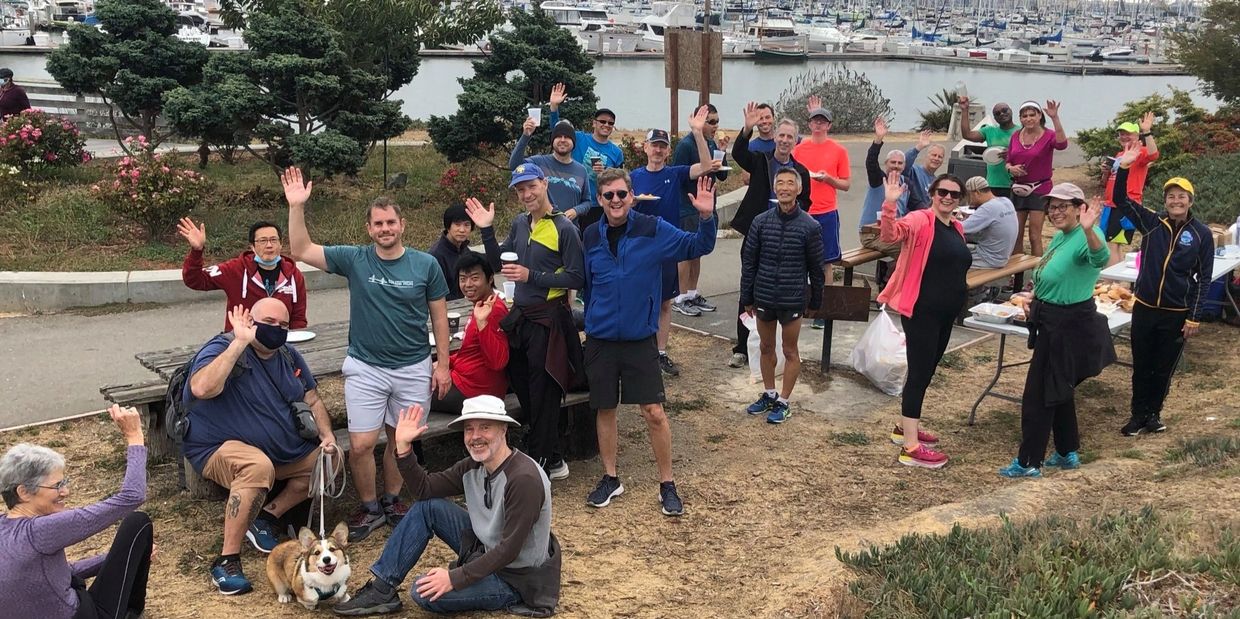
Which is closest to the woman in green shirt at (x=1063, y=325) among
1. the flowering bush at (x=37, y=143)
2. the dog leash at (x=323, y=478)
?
the dog leash at (x=323, y=478)

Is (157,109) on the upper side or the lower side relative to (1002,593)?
upper

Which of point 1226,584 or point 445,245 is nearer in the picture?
point 1226,584

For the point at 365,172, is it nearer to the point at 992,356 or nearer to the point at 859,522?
the point at 992,356

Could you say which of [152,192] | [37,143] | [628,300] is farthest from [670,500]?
[37,143]

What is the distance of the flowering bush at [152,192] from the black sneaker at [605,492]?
6385 mm

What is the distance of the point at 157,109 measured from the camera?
13586 mm

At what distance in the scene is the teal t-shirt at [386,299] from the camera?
5336 millimetres

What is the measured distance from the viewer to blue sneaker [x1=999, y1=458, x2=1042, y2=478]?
6.28m

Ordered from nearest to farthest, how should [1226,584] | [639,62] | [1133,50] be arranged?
[1226,584]
[639,62]
[1133,50]

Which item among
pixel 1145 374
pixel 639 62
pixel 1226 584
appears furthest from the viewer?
pixel 639 62

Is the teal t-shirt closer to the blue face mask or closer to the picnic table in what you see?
the blue face mask

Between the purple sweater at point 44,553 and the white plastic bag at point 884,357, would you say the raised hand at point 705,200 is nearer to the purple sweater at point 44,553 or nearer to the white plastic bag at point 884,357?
the white plastic bag at point 884,357

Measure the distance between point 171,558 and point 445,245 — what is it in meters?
2.39

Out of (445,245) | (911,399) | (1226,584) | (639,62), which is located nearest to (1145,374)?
(911,399)
